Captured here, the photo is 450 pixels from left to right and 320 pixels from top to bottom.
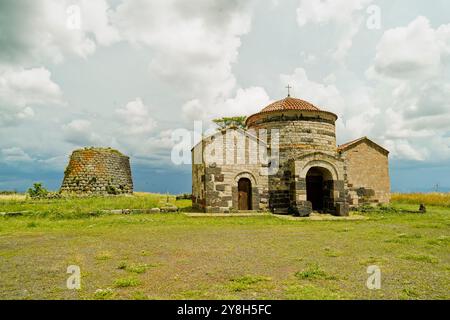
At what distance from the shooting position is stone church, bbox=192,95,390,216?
1711 cm

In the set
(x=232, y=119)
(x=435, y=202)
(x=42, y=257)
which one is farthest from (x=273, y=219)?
(x=232, y=119)

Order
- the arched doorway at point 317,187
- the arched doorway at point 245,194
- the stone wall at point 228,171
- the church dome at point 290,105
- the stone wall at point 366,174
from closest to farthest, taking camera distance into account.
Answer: the stone wall at point 228,171 → the arched doorway at point 245,194 → the arched doorway at point 317,187 → the church dome at point 290,105 → the stone wall at point 366,174

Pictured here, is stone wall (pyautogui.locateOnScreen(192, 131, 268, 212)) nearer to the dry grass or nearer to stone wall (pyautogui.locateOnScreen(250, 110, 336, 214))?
stone wall (pyautogui.locateOnScreen(250, 110, 336, 214))

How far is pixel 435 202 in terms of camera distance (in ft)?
80.3

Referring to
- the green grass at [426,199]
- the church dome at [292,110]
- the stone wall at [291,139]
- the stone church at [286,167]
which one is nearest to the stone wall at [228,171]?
the stone church at [286,167]

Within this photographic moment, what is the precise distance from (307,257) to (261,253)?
1113 mm

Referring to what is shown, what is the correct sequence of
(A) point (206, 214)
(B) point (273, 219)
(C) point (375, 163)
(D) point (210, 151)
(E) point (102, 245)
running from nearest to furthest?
(E) point (102, 245) < (B) point (273, 219) < (A) point (206, 214) < (D) point (210, 151) < (C) point (375, 163)

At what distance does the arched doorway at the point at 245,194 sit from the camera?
17906 millimetres

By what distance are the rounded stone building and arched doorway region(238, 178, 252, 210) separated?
1436 cm

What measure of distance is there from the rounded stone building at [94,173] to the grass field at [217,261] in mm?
13818

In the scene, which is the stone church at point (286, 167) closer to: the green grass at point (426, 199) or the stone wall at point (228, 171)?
the stone wall at point (228, 171)

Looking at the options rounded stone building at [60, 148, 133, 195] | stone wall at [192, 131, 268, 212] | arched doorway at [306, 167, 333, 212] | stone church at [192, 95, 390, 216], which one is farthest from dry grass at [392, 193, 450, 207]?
rounded stone building at [60, 148, 133, 195]

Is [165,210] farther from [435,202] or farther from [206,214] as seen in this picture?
[435,202]
